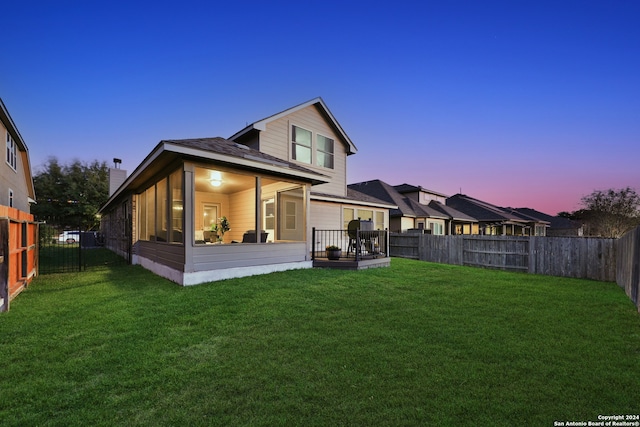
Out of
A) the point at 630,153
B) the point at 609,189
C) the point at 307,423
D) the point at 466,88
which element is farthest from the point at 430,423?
the point at 609,189

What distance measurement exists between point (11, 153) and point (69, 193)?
2638 cm

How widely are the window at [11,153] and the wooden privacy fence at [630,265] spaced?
19.2 meters

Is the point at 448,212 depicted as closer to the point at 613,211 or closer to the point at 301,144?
the point at 301,144

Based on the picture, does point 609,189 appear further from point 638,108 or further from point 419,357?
point 419,357

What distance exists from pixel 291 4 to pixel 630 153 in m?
25.2

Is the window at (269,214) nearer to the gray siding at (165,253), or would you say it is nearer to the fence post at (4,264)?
the gray siding at (165,253)

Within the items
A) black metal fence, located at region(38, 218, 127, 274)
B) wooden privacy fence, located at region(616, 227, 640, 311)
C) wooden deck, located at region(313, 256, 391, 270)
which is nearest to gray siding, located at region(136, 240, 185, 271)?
black metal fence, located at region(38, 218, 127, 274)

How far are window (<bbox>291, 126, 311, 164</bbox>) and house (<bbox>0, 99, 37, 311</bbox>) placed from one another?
820 centimetres

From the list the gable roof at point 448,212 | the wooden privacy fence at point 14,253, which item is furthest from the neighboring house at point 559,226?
the wooden privacy fence at point 14,253

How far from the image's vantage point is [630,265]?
6.03m

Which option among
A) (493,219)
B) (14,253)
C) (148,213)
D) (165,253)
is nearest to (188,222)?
(165,253)

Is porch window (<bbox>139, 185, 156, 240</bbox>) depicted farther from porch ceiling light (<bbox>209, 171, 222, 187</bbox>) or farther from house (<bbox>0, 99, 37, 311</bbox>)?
house (<bbox>0, 99, 37, 311</bbox>)

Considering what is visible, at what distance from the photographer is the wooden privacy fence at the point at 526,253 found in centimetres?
876

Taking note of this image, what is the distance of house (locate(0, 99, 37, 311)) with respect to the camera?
458 cm
